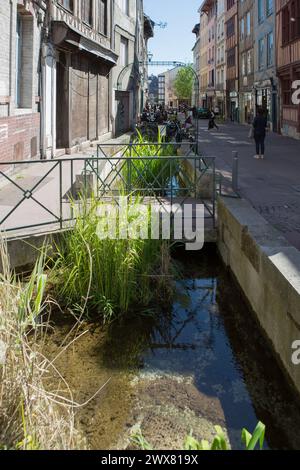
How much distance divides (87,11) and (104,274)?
1588 centimetres

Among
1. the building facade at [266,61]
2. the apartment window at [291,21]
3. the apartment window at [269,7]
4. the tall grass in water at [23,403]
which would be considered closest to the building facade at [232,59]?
the building facade at [266,61]

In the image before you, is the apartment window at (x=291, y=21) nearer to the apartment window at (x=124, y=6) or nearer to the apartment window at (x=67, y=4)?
the apartment window at (x=124, y=6)

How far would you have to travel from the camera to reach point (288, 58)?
26.7m

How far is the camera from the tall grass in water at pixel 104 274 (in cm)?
556

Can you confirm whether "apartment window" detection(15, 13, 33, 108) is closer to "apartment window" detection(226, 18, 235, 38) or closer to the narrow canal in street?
the narrow canal in street

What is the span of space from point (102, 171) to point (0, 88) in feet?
9.76

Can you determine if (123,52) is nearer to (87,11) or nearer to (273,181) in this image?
(87,11)

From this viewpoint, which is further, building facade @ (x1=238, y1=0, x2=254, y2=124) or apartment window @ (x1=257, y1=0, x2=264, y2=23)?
building facade @ (x1=238, y1=0, x2=254, y2=124)

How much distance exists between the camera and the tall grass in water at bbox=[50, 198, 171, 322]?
5559 mm

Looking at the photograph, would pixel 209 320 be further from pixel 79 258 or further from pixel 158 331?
pixel 79 258

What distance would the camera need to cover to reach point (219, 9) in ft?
183

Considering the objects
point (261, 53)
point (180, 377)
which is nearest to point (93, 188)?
point (180, 377)

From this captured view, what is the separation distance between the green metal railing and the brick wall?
46cm

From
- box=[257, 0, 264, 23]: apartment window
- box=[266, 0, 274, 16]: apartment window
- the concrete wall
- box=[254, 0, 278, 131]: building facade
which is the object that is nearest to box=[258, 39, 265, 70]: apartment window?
box=[254, 0, 278, 131]: building facade
